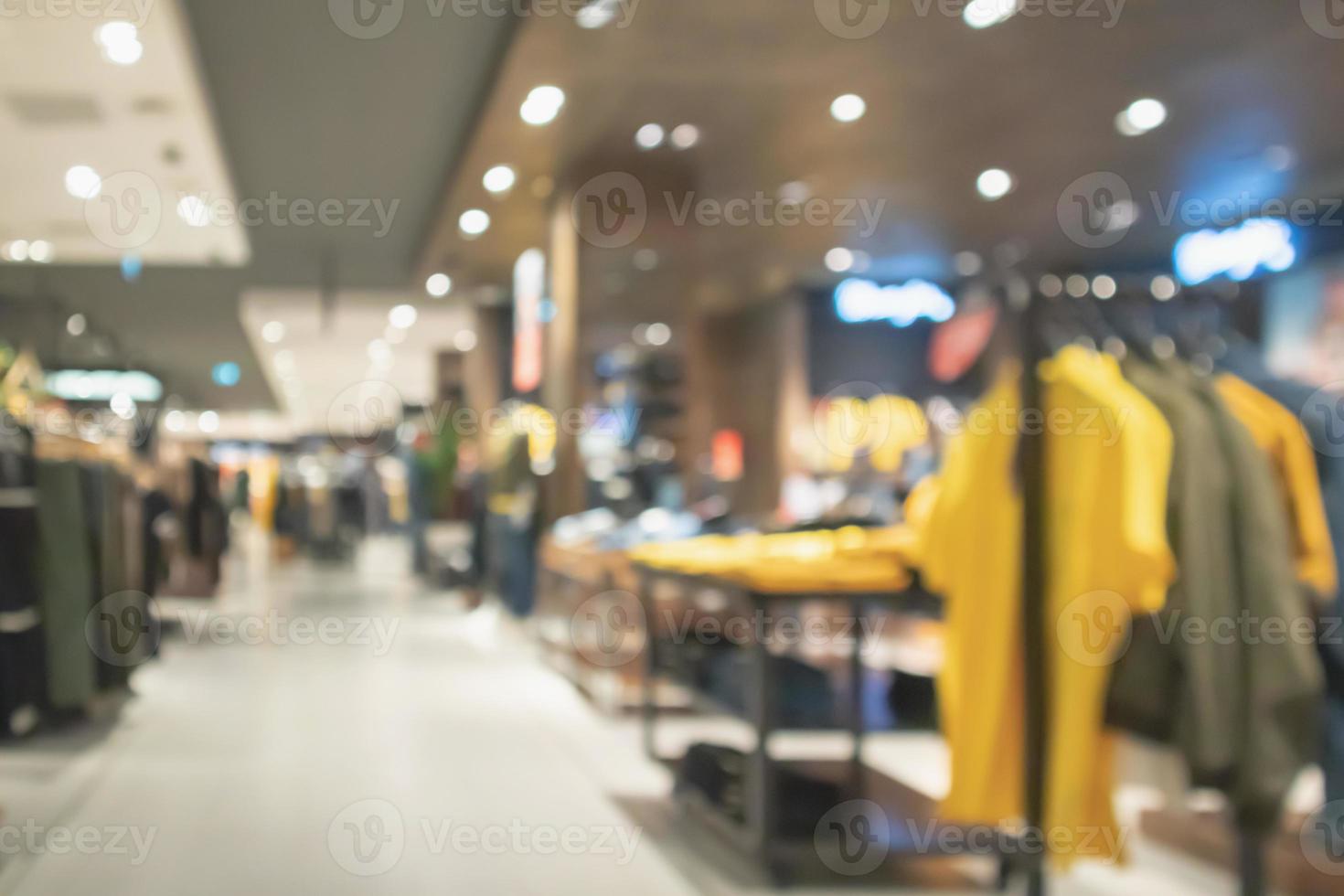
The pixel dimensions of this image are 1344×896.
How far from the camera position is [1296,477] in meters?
2.45

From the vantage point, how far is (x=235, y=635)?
28.7ft

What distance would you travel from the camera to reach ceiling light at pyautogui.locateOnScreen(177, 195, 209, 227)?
8.77m

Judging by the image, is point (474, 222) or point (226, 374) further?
point (226, 374)

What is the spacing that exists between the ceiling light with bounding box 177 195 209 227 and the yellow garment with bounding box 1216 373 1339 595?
8.03 metres

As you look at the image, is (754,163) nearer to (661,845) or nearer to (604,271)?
(604,271)

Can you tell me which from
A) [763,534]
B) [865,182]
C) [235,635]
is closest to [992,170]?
[865,182]
